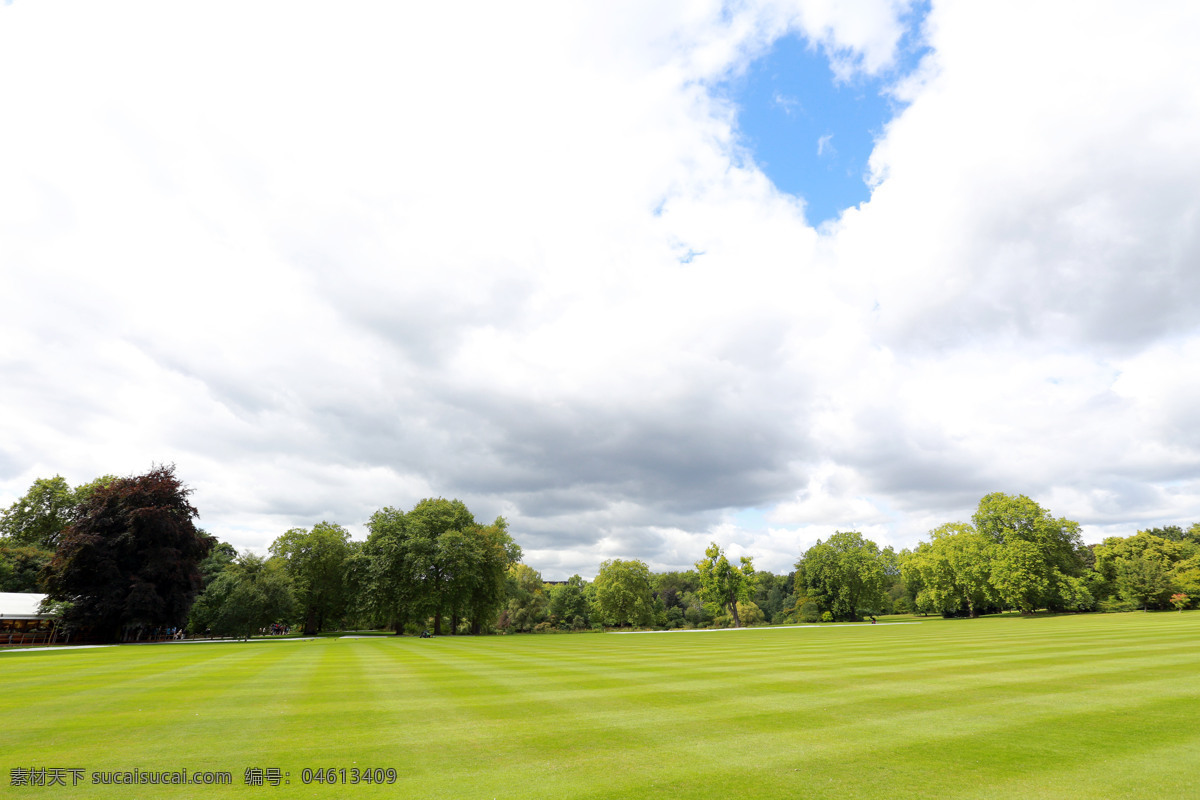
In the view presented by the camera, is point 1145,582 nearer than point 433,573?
No

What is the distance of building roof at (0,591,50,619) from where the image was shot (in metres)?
48.3

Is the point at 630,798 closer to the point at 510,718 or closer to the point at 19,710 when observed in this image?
the point at 510,718

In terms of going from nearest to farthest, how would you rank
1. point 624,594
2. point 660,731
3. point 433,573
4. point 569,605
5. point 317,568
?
point 660,731, point 433,573, point 317,568, point 624,594, point 569,605

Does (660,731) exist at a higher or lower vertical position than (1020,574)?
higher

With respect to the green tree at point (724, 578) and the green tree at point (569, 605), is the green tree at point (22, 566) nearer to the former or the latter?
the green tree at point (569, 605)

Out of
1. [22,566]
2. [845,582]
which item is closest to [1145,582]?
[845,582]

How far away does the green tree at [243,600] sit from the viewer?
53.7m

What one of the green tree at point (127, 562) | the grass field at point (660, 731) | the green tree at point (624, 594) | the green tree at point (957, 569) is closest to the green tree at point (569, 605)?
the green tree at point (624, 594)

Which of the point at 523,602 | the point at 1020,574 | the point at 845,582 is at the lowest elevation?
the point at 523,602

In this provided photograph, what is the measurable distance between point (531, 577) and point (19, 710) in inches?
3612

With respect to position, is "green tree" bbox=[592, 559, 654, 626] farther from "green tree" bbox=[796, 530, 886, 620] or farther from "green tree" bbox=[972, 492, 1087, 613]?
"green tree" bbox=[972, 492, 1087, 613]

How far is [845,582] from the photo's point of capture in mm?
88688

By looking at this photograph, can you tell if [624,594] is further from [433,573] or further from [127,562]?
[127,562]

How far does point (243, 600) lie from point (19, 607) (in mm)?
19806
